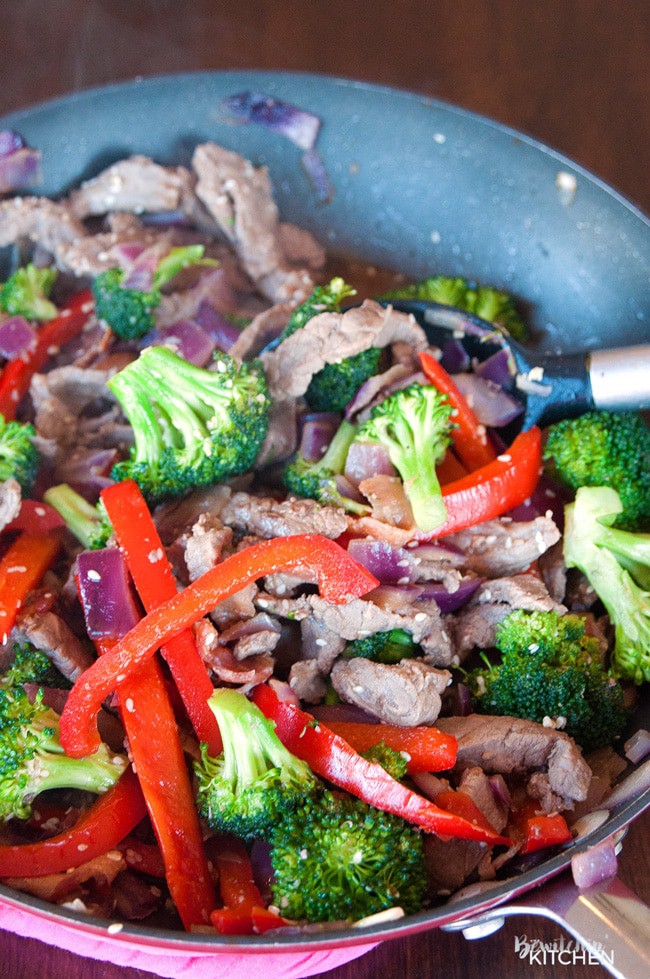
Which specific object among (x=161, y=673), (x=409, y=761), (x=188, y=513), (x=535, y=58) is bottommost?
(x=409, y=761)

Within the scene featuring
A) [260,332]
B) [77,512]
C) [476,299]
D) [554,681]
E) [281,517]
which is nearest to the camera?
[554,681]

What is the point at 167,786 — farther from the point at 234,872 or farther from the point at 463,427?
the point at 463,427

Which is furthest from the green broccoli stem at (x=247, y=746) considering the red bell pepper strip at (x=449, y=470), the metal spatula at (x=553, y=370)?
the metal spatula at (x=553, y=370)

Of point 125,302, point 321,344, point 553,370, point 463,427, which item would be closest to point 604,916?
point 463,427

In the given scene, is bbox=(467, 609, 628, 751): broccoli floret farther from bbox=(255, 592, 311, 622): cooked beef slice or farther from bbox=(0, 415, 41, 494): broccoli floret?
bbox=(0, 415, 41, 494): broccoli floret

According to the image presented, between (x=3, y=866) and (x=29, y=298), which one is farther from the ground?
(x=29, y=298)

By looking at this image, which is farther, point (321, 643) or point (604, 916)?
point (321, 643)

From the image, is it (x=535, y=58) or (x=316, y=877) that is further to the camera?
(x=535, y=58)

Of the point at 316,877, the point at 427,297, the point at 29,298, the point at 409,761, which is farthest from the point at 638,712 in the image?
the point at 29,298

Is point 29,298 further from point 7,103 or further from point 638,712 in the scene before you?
point 638,712
